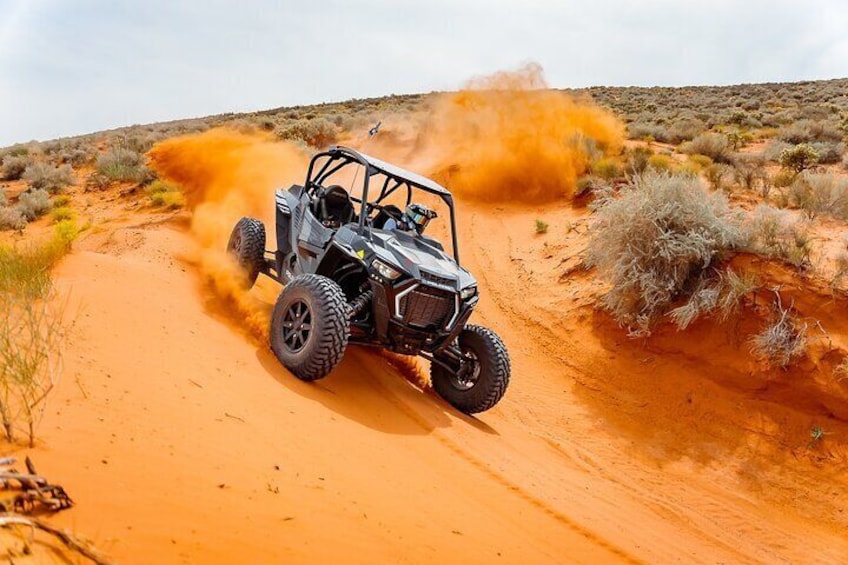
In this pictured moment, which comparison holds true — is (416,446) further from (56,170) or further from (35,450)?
(56,170)

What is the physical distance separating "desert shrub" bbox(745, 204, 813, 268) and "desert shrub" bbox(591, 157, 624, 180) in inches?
223

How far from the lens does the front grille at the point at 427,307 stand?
683cm

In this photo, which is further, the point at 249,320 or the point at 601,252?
the point at 601,252

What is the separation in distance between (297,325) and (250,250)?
2.65 metres

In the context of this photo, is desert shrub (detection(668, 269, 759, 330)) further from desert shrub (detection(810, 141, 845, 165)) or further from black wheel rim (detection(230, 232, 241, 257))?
desert shrub (detection(810, 141, 845, 165))

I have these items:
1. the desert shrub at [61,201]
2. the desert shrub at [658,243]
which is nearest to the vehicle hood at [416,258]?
the desert shrub at [658,243]

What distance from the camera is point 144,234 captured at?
11695mm

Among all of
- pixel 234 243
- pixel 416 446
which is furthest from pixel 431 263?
pixel 234 243

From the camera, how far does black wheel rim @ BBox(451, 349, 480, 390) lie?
8070 mm

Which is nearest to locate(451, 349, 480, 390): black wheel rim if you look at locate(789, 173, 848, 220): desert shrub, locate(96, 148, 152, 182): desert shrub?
locate(789, 173, 848, 220): desert shrub

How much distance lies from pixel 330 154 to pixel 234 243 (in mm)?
2004

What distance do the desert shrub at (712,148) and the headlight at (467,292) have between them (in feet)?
44.4

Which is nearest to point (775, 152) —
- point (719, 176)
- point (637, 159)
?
point (637, 159)

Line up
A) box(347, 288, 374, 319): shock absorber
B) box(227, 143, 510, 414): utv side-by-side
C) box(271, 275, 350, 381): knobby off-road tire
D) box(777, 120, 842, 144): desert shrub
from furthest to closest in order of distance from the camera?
box(777, 120, 842, 144): desert shrub
box(347, 288, 374, 319): shock absorber
box(227, 143, 510, 414): utv side-by-side
box(271, 275, 350, 381): knobby off-road tire
